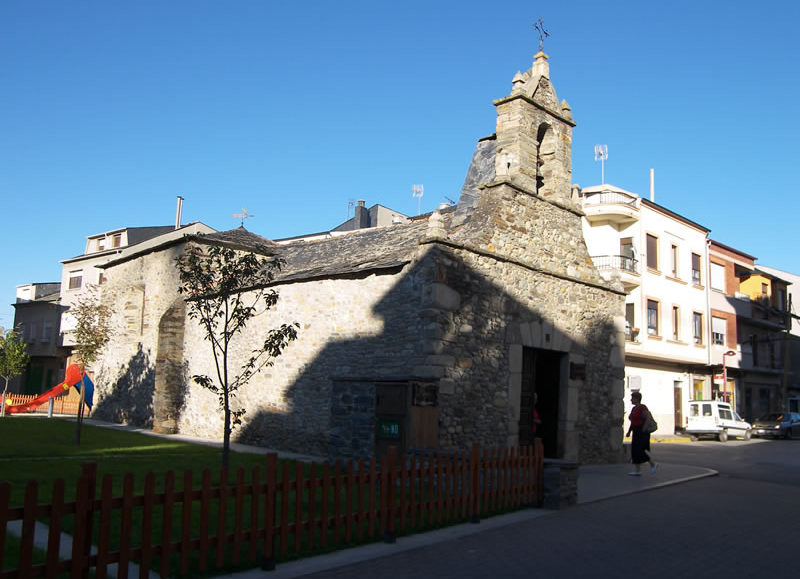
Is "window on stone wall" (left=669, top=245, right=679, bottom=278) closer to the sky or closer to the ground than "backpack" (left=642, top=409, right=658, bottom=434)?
closer to the sky

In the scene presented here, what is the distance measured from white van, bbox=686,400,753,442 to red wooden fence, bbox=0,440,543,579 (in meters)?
21.7

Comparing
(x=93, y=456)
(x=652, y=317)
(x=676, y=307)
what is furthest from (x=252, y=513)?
(x=676, y=307)

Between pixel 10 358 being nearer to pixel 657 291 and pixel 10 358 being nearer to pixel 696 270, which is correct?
pixel 657 291

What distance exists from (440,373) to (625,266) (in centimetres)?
2107

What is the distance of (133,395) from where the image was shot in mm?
21547

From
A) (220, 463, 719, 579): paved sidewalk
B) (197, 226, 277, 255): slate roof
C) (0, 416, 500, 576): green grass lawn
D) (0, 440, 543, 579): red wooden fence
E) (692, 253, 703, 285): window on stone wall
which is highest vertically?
(692, 253, 703, 285): window on stone wall

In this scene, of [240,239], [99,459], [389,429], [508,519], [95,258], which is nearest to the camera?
[508,519]

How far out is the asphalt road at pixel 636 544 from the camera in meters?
6.15

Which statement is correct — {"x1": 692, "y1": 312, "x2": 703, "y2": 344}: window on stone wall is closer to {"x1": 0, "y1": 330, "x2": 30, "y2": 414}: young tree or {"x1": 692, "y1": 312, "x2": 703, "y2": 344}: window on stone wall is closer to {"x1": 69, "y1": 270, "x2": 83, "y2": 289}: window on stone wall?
{"x1": 0, "y1": 330, "x2": 30, "y2": 414}: young tree

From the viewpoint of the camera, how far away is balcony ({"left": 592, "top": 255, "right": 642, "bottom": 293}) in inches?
1169

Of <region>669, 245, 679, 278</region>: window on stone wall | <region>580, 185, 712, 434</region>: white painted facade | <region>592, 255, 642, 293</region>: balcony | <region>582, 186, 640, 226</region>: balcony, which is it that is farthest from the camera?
<region>669, 245, 679, 278</region>: window on stone wall

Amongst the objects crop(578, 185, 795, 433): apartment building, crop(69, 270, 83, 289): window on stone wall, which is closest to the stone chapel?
crop(578, 185, 795, 433): apartment building

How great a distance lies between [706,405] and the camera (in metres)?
28.3

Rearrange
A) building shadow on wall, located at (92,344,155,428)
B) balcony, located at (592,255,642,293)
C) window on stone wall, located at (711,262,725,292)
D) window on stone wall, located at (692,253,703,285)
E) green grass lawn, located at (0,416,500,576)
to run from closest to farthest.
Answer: green grass lawn, located at (0,416,500,576)
building shadow on wall, located at (92,344,155,428)
balcony, located at (592,255,642,293)
window on stone wall, located at (692,253,703,285)
window on stone wall, located at (711,262,725,292)
